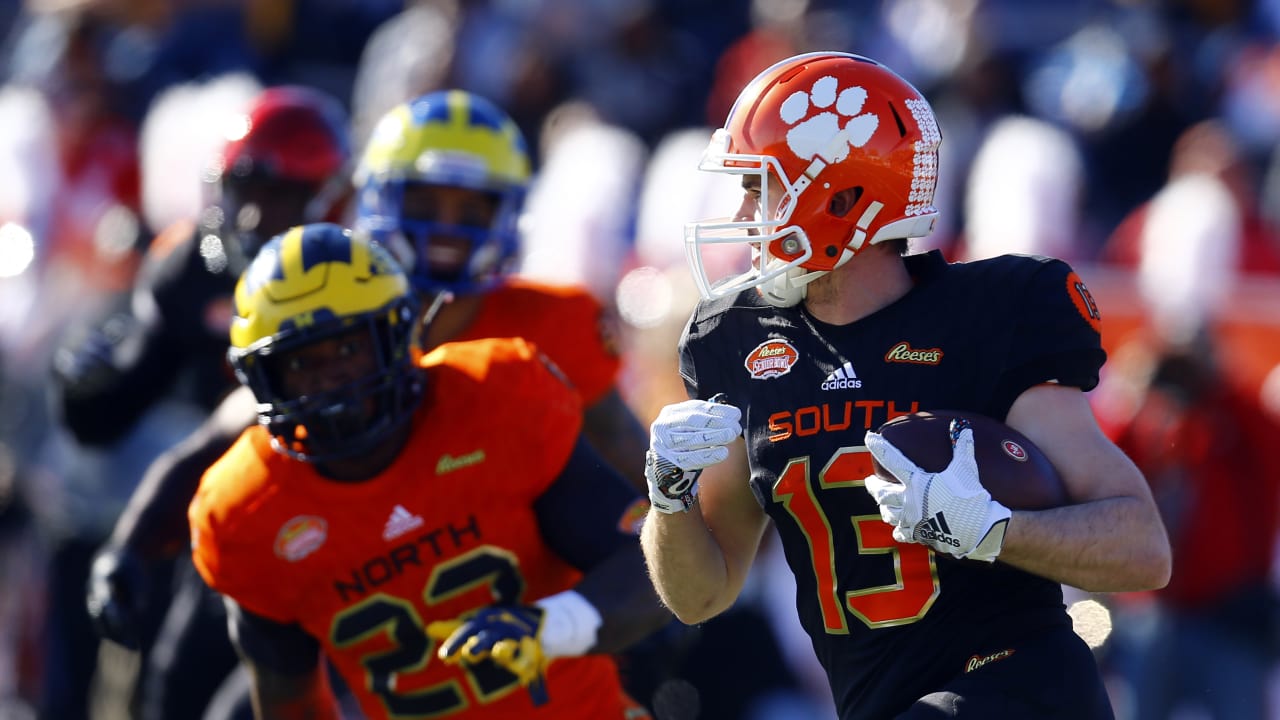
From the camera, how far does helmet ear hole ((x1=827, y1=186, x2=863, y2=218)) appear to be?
3.22 m

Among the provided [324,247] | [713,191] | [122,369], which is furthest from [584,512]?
[713,191]

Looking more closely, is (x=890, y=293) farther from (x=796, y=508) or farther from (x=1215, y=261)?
(x=1215, y=261)

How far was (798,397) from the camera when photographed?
10.4 feet

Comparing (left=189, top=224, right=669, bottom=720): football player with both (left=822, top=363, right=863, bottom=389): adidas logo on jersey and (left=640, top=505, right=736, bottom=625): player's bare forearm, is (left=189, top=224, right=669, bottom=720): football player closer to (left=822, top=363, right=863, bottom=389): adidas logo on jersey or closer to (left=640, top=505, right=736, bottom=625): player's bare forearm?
(left=640, top=505, right=736, bottom=625): player's bare forearm

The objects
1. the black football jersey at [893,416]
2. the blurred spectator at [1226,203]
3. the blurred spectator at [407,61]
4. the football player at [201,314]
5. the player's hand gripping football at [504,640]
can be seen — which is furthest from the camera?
the blurred spectator at [407,61]

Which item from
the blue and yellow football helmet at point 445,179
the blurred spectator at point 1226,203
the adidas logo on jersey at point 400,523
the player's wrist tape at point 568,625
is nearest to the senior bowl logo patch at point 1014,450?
the player's wrist tape at point 568,625

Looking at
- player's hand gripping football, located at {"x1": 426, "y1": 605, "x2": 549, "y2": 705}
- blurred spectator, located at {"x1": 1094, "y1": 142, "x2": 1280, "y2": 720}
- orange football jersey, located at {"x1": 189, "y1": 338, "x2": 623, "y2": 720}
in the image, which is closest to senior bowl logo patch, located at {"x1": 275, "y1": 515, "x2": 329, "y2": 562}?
orange football jersey, located at {"x1": 189, "y1": 338, "x2": 623, "y2": 720}

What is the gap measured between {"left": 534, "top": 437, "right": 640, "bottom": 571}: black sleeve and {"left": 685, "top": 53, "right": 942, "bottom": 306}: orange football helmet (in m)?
0.77

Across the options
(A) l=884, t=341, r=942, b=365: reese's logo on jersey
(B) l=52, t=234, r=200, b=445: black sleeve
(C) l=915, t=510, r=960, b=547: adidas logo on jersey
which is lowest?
(B) l=52, t=234, r=200, b=445: black sleeve

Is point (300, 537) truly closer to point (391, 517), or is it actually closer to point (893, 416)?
point (391, 517)

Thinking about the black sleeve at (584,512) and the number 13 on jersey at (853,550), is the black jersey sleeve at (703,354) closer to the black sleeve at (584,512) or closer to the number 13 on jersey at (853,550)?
the number 13 on jersey at (853,550)

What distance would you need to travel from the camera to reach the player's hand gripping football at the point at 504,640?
11.4 feet

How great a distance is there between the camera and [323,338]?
154 inches

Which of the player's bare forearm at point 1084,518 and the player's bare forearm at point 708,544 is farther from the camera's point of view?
the player's bare forearm at point 708,544
